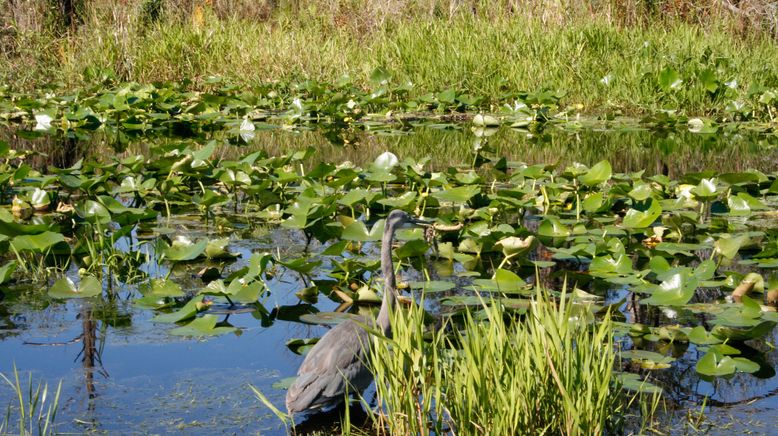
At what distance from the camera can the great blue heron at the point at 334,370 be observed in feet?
10.8

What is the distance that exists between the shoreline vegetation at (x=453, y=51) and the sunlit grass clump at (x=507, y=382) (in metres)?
7.78

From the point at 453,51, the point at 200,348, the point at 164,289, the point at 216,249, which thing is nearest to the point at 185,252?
the point at 216,249

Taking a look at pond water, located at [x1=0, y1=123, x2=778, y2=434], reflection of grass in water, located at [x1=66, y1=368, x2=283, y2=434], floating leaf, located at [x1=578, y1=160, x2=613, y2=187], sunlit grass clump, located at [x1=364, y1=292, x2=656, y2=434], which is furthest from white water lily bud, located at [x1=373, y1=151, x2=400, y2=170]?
sunlit grass clump, located at [x1=364, y1=292, x2=656, y2=434]

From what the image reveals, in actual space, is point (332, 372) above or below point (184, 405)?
above

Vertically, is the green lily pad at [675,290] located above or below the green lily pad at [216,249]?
above

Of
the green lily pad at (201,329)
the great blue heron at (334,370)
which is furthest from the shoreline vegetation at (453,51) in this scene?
the great blue heron at (334,370)

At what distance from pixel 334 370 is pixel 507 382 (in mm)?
720

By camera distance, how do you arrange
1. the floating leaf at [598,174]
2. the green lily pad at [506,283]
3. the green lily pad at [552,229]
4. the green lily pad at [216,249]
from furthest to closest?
the floating leaf at [598,174] → the green lily pad at [552,229] → the green lily pad at [216,249] → the green lily pad at [506,283]

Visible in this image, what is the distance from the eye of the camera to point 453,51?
11.8 m

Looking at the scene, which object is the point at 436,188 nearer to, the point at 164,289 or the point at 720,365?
the point at 164,289

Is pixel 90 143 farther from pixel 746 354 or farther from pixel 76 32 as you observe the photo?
pixel 746 354

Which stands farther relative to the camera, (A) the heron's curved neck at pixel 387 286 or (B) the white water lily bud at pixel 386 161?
(B) the white water lily bud at pixel 386 161

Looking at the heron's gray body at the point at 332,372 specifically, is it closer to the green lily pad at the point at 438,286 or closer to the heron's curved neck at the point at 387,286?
the heron's curved neck at the point at 387,286

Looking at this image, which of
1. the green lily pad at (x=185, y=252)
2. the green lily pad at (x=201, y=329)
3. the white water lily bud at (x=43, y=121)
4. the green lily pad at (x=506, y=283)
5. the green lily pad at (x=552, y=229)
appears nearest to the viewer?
the green lily pad at (x=201, y=329)
